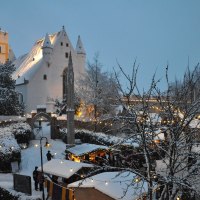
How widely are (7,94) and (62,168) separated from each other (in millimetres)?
22381

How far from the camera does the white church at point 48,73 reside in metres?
50.4

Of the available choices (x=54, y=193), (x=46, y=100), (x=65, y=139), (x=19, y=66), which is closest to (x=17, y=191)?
(x=54, y=193)

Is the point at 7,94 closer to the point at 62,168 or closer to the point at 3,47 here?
the point at 62,168

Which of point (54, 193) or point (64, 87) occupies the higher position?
point (64, 87)

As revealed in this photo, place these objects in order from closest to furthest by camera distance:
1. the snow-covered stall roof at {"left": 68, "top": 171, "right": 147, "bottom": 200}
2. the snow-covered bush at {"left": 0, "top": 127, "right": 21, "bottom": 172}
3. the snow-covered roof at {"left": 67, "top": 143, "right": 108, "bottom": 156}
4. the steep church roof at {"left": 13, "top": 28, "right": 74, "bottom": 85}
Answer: the snow-covered stall roof at {"left": 68, "top": 171, "right": 147, "bottom": 200}, the snow-covered bush at {"left": 0, "top": 127, "right": 21, "bottom": 172}, the snow-covered roof at {"left": 67, "top": 143, "right": 108, "bottom": 156}, the steep church roof at {"left": 13, "top": 28, "right": 74, "bottom": 85}

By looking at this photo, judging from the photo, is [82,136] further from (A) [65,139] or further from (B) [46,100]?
(B) [46,100]

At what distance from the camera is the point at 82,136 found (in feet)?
114

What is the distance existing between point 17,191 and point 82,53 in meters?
37.1

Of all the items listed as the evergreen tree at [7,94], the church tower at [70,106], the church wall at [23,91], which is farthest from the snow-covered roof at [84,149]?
the church wall at [23,91]

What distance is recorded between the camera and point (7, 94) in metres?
40.1

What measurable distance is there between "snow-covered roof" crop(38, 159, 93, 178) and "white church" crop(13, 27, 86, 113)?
30.1 metres

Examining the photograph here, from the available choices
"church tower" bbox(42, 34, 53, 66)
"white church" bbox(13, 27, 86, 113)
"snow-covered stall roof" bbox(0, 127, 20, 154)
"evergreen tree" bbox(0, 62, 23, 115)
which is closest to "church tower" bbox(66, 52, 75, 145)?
"snow-covered stall roof" bbox(0, 127, 20, 154)

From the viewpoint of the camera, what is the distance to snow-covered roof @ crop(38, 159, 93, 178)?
62.6 feet

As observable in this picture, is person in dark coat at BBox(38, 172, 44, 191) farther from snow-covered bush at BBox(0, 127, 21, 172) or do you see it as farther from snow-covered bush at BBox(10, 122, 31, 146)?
snow-covered bush at BBox(10, 122, 31, 146)
